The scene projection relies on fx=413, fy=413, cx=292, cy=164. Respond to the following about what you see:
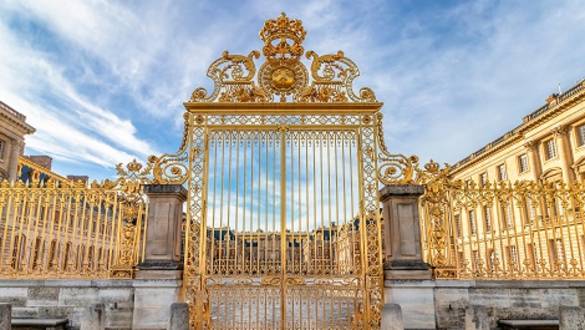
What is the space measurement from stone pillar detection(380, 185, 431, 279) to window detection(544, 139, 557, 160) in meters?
22.1

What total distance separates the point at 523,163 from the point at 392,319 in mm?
26520

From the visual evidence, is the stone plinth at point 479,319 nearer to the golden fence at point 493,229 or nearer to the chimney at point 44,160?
the golden fence at point 493,229

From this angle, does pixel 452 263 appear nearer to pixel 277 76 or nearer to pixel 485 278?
pixel 485 278

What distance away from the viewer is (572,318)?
4.77 metres

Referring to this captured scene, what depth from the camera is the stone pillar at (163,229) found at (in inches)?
277

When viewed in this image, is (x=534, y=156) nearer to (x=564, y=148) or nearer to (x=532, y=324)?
(x=564, y=148)

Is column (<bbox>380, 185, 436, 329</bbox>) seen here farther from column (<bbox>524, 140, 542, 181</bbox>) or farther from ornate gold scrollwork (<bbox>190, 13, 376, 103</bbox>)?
column (<bbox>524, 140, 542, 181</bbox>)

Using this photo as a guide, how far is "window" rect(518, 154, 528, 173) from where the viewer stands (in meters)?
27.1

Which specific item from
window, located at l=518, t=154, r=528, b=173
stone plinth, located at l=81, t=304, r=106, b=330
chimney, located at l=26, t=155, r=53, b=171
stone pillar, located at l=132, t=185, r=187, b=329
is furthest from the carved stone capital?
chimney, located at l=26, t=155, r=53, b=171

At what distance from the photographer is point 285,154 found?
7.82m

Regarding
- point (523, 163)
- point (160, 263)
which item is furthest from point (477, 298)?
point (523, 163)

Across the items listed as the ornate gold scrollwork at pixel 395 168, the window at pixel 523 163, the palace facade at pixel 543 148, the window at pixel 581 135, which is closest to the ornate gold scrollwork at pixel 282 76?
the ornate gold scrollwork at pixel 395 168

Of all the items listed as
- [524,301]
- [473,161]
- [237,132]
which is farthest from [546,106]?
[237,132]

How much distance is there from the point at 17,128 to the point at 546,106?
3222cm
